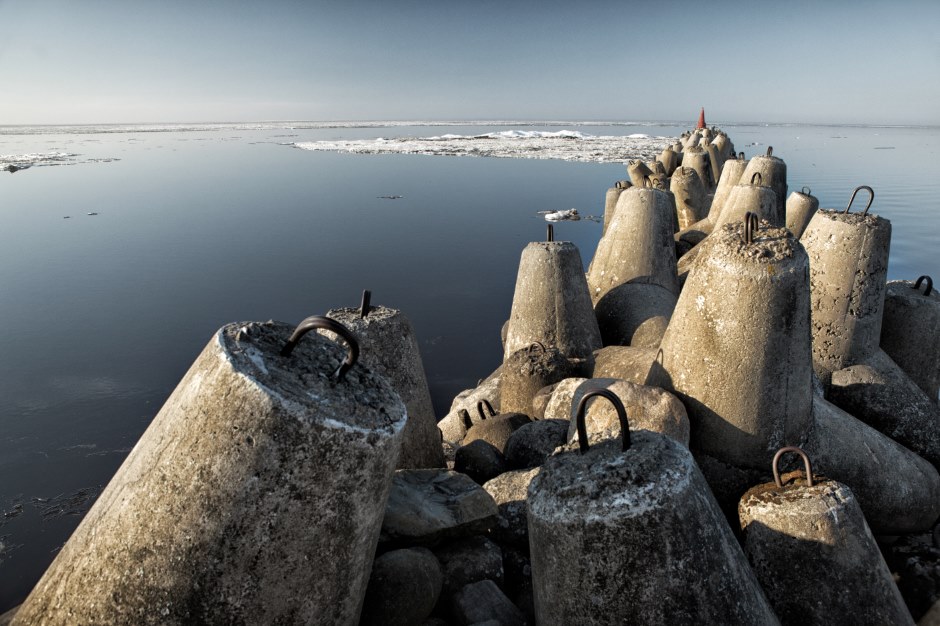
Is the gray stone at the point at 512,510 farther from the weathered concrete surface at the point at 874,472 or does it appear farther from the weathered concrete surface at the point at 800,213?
the weathered concrete surface at the point at 800,213

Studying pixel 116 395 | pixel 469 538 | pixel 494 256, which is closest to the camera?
pixel 469 538

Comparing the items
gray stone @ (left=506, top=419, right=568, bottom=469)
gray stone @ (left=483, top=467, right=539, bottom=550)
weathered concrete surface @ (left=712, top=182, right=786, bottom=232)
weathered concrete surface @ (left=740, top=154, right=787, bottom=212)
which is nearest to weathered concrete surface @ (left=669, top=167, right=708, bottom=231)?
weathered concrete surface @ (left=740, top=154, right=787, bottom=212)

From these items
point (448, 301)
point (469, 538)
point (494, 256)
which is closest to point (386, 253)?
point (494, 256)

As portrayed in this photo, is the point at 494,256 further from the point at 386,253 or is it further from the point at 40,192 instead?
the point at 40,192

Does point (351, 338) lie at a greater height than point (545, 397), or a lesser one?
greater

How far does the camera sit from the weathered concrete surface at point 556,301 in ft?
16.3

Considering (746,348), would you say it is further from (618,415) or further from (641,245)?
(641,245)

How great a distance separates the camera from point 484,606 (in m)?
2.34

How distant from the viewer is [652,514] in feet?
5.95

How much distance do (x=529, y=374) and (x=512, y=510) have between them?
158 cm

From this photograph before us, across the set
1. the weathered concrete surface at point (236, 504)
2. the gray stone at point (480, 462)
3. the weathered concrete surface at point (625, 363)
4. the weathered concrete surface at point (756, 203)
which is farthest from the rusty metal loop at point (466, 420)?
the weathered concrete surface at point (756, 203)

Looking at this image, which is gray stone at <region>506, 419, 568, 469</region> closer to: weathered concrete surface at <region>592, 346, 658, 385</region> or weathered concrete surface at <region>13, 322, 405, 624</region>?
weathered concrete surface at <region>592, 346, 658, 385</region>

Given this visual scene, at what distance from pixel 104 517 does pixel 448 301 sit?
9.70 metres

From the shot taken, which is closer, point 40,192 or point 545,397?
point 545,397
